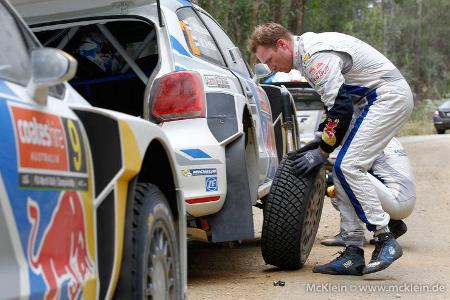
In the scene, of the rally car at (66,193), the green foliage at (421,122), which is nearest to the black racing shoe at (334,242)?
the rally car at (66,193)

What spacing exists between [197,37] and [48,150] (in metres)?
3.67

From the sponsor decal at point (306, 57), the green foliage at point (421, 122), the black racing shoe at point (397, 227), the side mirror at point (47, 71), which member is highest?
the side mirror at point (47, 71)

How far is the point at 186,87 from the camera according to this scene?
20.7 ft

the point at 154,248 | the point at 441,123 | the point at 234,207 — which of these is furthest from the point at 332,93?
the point at 441,123

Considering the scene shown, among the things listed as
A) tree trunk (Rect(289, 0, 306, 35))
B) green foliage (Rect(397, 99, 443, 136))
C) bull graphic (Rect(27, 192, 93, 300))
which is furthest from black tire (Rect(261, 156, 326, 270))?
green foliage (Rect(397, 99, 443, 136))

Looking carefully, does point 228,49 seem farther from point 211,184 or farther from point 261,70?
point 211,184

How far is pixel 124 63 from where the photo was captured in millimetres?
7582

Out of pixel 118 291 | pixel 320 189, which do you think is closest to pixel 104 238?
pixel 118 291

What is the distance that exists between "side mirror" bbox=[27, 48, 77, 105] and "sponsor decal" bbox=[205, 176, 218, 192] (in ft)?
9.03

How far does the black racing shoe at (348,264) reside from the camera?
7082 millimetres

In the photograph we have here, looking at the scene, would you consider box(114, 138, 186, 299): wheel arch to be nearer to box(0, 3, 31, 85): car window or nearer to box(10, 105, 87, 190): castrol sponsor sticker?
box(10, 105, 87, 190): castrol sponsor sticker

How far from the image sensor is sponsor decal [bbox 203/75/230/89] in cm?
647

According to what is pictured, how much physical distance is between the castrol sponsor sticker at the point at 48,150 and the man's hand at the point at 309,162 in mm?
3575

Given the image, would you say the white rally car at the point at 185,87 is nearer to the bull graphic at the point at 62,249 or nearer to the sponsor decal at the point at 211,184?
the sponsor decal at the point at 211,184
